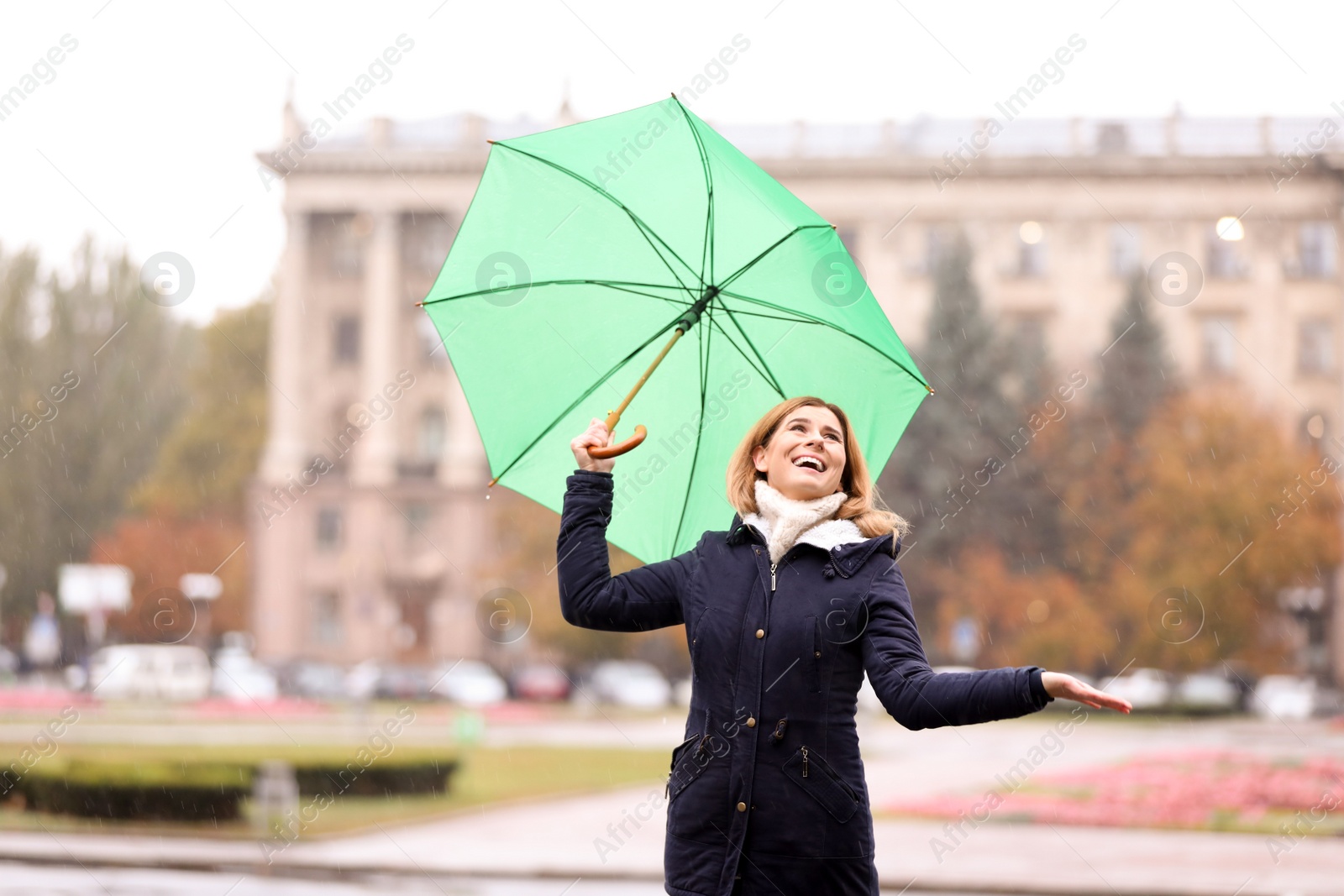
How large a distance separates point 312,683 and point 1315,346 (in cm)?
4279

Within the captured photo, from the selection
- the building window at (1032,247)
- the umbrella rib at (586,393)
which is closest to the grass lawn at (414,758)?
the umbrella rib at (586,393)

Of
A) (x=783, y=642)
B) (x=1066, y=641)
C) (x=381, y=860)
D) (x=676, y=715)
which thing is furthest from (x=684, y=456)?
(x=1066, y=641)

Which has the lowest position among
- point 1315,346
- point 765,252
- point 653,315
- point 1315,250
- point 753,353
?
point 753,353

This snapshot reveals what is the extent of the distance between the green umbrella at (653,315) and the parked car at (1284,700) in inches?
1629

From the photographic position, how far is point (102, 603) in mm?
49344

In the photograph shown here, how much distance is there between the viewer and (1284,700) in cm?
4500

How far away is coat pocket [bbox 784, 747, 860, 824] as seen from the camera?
3.66 metres

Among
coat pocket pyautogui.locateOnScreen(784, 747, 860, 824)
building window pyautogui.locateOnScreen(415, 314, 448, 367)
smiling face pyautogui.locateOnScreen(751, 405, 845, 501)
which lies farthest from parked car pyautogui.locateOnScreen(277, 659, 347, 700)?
coat pocket pyautogui.locateOnScreen(784, 747, 860, 824)

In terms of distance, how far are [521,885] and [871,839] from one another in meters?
8.93

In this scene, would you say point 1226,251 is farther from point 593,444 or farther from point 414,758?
point 593,444

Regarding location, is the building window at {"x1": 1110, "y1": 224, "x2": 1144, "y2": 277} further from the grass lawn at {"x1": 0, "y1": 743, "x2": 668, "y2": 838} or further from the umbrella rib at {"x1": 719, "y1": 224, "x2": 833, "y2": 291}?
the umbrella rib at {"x1": 719, "y1": 224, "x2": 833, "y2": 291}

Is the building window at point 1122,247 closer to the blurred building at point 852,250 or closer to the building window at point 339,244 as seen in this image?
the blurred building at point 852,250

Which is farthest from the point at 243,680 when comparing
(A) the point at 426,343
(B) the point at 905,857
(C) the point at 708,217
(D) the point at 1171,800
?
(C) the point at 708,217

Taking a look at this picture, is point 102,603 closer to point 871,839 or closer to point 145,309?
point 145,309
